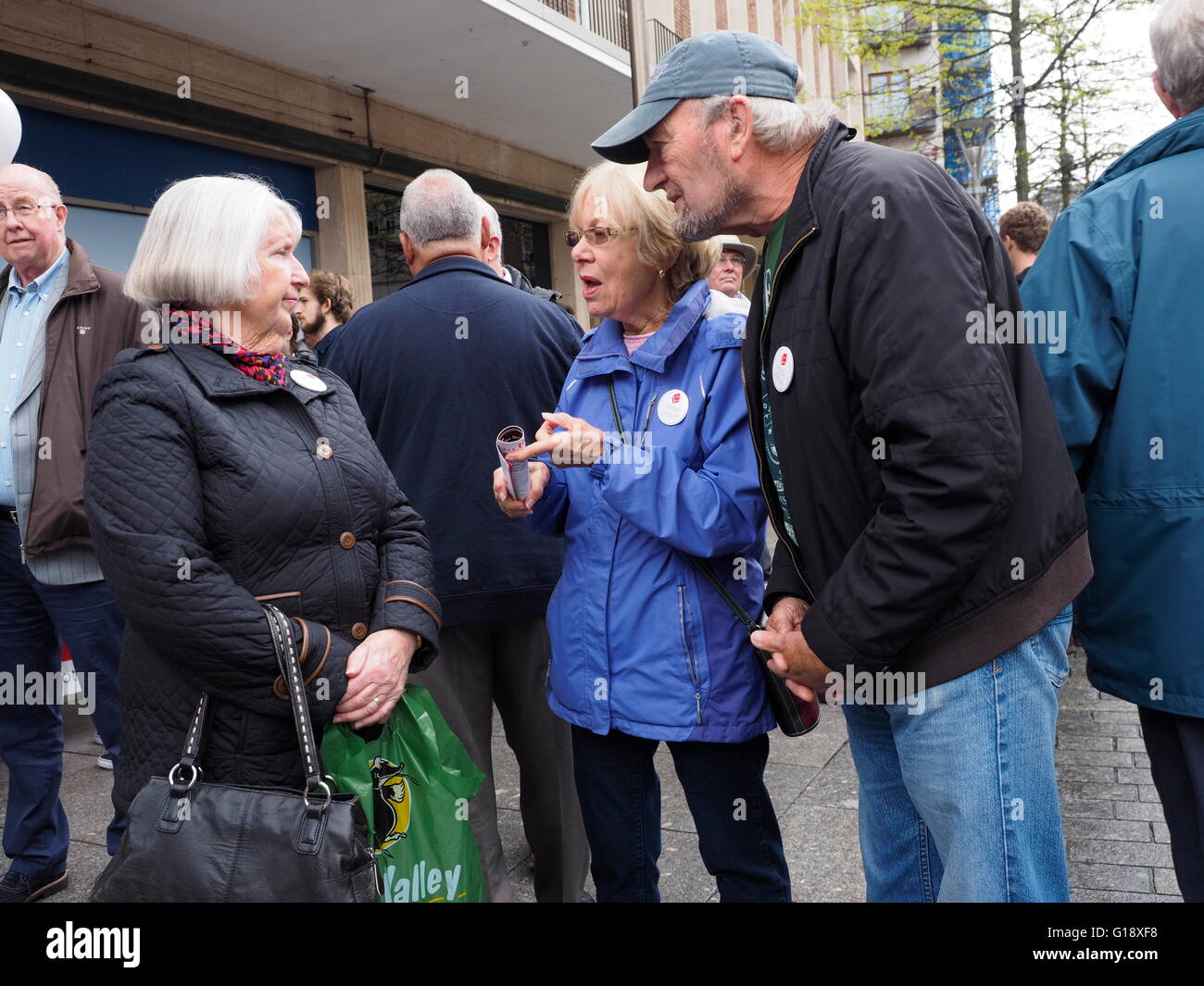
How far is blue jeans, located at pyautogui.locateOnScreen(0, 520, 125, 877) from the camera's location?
3.61m

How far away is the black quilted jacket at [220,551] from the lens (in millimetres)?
2072

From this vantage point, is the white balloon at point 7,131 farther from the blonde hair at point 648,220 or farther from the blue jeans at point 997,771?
the blue jeans at point 997,771

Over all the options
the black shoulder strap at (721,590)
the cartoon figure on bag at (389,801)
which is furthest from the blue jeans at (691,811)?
the cartoon figure on bag at (389,801)

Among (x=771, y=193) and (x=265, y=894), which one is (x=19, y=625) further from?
(x=771, y=193)

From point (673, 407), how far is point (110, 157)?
7.81 meters

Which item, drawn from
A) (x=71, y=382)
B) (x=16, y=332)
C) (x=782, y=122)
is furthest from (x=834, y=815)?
(x=16, y=332)

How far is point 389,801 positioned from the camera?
221 cm

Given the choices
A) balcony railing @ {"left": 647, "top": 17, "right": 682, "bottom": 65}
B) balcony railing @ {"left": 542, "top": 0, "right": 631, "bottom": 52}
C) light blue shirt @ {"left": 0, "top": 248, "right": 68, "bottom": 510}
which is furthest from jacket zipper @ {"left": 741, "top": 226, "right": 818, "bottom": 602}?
balcony railing @ {"left": 647, "top": 17, "right": 682, "bottom": 65}

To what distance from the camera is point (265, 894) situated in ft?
6.30

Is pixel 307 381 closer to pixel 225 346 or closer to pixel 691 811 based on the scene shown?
pixel 225 346

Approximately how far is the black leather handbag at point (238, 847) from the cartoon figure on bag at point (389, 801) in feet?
0.56

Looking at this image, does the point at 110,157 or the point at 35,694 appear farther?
the point at 110,157
